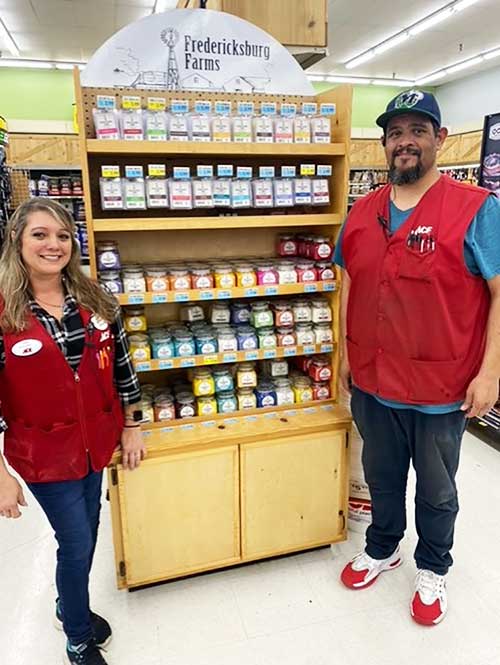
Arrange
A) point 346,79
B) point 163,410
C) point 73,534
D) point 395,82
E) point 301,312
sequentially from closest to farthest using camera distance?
1. point 73,534
2. point 163,410
3. point 301,312
4. point 346,79
5. point 395,82

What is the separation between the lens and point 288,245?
240 centimetres

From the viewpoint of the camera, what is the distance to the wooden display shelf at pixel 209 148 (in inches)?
72.1

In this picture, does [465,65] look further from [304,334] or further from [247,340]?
[247,340]

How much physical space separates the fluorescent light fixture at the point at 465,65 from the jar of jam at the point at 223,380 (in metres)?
10.4

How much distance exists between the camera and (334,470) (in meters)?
2.29

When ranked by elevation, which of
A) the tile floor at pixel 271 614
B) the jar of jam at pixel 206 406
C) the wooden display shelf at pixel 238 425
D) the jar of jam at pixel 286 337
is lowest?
the tile floor at pixel 271 614

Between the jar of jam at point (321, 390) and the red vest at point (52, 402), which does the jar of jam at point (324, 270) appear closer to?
the jar of jam at point (321, 390)

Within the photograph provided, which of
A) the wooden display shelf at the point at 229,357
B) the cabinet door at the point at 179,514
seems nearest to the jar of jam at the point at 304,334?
the wooden display shelf at the point at 229,357

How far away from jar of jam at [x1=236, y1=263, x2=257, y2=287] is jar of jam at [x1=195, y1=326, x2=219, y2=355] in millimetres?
261

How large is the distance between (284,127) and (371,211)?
0.52 m

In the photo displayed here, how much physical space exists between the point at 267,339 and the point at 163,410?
0.55m

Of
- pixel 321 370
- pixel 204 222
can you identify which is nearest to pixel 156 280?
pixel 204 222

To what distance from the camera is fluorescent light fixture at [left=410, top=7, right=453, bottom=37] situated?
7361 millimetres

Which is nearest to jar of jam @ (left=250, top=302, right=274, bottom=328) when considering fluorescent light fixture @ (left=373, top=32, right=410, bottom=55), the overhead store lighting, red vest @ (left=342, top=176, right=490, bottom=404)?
red vest @ (left=342, top=176, right=490, bottom=404)
